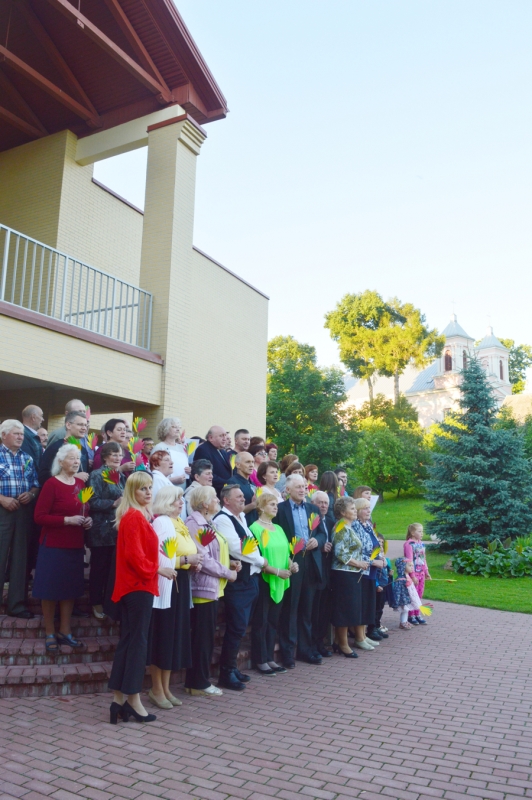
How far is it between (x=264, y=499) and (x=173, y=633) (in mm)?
1736

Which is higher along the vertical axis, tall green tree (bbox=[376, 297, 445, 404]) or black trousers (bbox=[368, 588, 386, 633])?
tall green tree (bbox=[376, 297, 445, 404])

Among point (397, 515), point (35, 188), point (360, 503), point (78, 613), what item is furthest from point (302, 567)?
point (397, 515)

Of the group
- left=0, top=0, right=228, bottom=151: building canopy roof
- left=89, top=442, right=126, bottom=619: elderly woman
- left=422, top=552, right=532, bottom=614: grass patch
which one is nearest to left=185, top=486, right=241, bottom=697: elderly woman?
left=89, top=442, right=126, bottom=619: elderly woman

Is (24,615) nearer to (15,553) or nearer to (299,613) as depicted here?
(15,553)

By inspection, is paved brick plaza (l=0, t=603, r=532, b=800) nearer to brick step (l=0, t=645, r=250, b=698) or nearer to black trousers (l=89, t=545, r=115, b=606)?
brick step (l=0, t=645, r=250, b=698)

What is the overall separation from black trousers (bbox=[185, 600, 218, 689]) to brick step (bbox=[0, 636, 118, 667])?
2.70 ft

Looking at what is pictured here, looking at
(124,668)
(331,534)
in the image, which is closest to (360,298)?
(331,534)

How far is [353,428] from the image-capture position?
32344 millimetres

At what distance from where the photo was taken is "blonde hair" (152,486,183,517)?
5.32 metres

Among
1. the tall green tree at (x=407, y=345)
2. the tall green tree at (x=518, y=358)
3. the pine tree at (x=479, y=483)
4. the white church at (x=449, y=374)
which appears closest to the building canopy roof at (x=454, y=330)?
the white church at (x=449, y=374)

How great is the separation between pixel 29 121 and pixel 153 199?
12.1 feet

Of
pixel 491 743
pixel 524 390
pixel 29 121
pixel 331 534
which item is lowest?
pixel 491 743

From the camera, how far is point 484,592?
12.4 metres

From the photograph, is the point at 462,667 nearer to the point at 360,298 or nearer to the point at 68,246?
the point at 68,246
